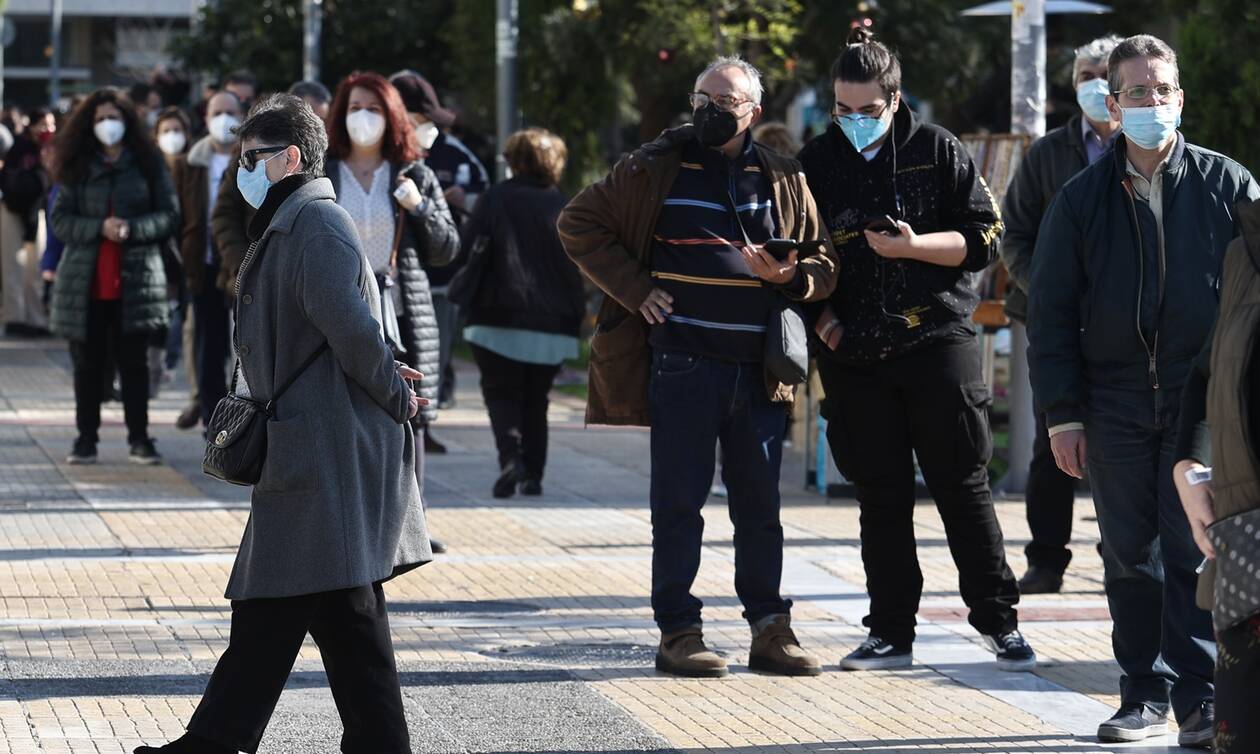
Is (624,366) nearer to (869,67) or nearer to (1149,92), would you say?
(869,67)

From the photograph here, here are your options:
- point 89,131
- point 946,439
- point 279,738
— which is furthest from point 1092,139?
point 89,131

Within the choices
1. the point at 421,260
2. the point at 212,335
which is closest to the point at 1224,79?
the point at 421,260

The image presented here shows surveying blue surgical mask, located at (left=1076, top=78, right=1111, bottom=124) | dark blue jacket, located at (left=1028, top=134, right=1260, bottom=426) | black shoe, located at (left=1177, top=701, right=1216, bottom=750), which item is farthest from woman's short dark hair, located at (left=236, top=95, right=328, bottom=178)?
blue surgical mask, located at (left=1076, top=78, right=1111, bottom=124)

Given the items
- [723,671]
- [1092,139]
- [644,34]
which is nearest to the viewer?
[723,671]

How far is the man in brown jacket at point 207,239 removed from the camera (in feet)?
38.3

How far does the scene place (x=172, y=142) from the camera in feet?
44.9

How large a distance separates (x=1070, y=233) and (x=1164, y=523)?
0.83 metres

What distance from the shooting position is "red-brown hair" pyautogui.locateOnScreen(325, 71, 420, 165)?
337 inches

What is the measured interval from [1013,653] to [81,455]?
648 centimetres

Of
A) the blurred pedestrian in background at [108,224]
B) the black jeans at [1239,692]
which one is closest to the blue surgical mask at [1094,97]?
the black jeans at [1239,692]

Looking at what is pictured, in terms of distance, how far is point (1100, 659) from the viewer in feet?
23.1

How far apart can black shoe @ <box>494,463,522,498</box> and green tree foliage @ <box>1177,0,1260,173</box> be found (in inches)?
172

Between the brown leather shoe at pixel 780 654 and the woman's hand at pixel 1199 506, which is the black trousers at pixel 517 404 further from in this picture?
the woman's hand at pixel 1199 506

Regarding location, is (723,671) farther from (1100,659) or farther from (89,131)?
(89,131)
